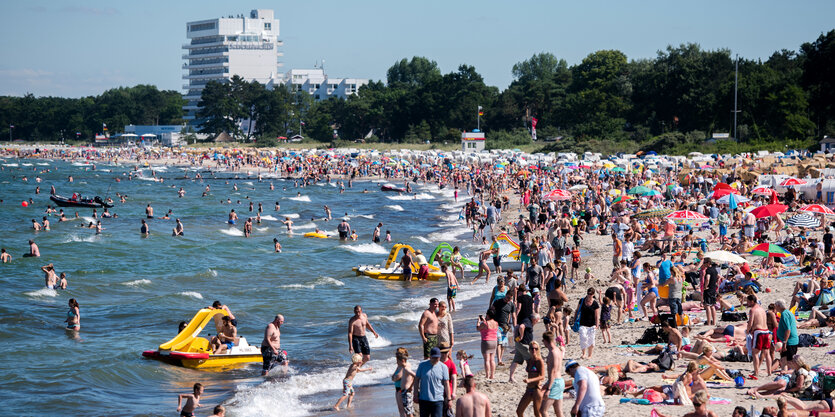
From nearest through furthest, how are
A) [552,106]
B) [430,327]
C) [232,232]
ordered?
[430,327], [232,232], [552,106]

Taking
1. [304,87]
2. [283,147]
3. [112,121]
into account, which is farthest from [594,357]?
[304,87]

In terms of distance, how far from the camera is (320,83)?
172 m

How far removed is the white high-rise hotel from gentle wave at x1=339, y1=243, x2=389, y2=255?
5466 inches

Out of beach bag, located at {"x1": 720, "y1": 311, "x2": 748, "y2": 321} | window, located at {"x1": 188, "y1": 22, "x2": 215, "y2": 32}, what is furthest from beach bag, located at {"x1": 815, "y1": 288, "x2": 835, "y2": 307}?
window, located at {"x1": 188, "y1": 22, "x2": 215, "y2": 32}

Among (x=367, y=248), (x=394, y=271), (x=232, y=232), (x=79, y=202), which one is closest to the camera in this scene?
(x=394, y=271)

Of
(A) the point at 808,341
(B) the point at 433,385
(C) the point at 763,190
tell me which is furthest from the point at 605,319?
(C) the point at 763,190

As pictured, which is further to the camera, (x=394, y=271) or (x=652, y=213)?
(x=652, y=213)

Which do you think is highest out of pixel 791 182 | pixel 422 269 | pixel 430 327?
pixel 791 182

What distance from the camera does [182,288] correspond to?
24.0 meters

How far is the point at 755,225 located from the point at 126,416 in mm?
18610

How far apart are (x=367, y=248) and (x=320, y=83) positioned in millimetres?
144541

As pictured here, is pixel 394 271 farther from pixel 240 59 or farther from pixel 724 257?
pixel 240 59

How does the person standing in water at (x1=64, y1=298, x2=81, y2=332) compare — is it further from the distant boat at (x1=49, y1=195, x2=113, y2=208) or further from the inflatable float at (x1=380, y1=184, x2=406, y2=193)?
the inflatable float at (x1=380, y1=184, x2=406, y2=193)

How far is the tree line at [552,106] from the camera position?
6097 centimetres
